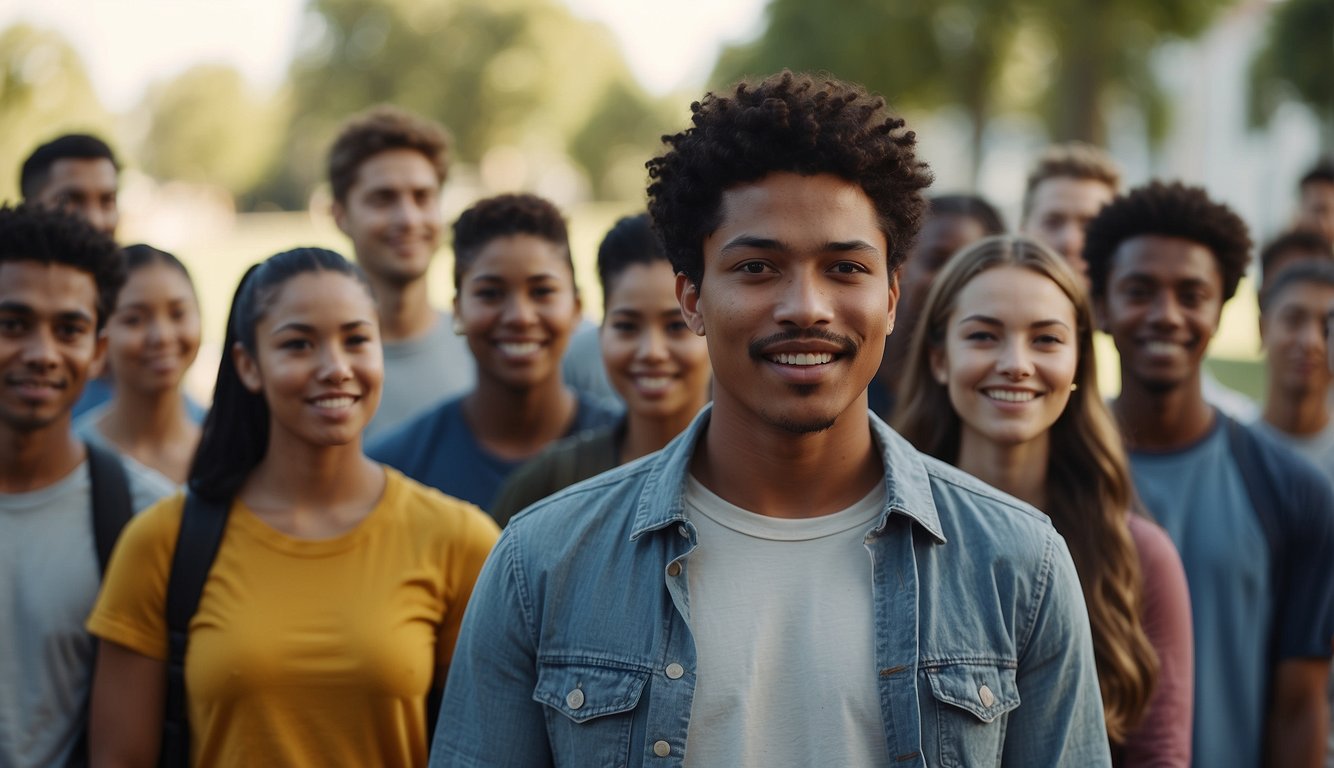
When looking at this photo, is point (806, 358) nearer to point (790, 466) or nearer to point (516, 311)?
point (790, 466)

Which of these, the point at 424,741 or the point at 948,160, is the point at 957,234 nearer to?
the point at 424,741

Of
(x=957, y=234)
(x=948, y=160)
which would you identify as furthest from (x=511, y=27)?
(x=957, y=234)

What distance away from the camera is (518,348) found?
4.97 metres

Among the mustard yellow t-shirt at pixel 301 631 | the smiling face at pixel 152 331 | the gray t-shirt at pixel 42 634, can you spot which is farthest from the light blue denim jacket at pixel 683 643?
the smiling face at pixel 152 331

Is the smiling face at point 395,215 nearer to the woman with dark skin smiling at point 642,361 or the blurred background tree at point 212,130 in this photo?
the woman with dark skin smiling at point 642,361

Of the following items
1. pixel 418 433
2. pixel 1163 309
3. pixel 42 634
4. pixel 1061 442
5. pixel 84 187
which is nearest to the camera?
pixel 42 634

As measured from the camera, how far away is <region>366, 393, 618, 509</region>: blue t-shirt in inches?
189

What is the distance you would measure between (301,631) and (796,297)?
5.42 feet

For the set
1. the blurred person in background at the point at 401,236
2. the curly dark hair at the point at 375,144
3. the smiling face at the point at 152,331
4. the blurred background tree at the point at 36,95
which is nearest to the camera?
the smiling face at the point at 152,331

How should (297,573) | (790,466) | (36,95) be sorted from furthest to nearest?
(36,95), (297,573), (790,466)

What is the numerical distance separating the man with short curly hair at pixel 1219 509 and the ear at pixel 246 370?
281cm

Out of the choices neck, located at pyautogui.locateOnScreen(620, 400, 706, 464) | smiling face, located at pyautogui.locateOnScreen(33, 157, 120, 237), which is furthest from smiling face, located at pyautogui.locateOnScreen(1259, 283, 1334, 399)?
smiling face, located at pyautogui.locateOnScreen(33, 157, 120, 237)

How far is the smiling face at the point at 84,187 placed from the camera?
6172mm

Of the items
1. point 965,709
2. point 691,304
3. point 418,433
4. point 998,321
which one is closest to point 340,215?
point 418,433
